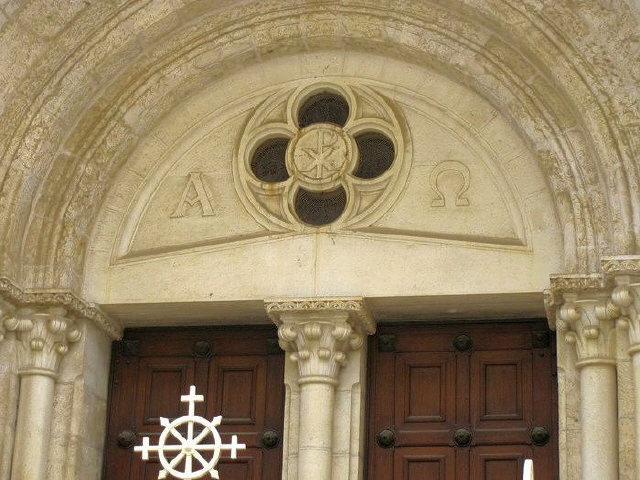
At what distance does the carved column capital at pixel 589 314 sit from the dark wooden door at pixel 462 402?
648 mm

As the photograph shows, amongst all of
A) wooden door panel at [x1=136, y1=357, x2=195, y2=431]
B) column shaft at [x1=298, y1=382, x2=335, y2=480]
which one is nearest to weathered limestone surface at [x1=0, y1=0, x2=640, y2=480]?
column shaft at [x1=298, y1=382, x2=335, y2=480]

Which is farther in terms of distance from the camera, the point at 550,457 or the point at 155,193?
the point at 155,193

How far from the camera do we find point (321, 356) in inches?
369

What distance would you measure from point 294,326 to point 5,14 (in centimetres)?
238

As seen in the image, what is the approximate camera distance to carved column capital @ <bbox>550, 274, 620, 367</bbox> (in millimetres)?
8789

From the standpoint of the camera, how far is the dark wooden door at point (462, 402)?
30.8ft

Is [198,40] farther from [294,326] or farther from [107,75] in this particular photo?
[294,326]

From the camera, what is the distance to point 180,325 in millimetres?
10094

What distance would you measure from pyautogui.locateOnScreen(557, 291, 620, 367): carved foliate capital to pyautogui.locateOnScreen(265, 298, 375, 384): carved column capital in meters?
1.21

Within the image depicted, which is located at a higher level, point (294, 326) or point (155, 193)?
point (155, 193)

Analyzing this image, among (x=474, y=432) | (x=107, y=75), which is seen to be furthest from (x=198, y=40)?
(x=474, y=432)

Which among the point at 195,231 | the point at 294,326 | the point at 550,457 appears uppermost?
the point at 195,231

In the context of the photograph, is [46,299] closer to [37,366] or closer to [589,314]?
[37,366]

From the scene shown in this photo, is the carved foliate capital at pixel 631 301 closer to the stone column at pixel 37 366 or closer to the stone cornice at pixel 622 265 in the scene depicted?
the stone cornice at pixel 622 265
